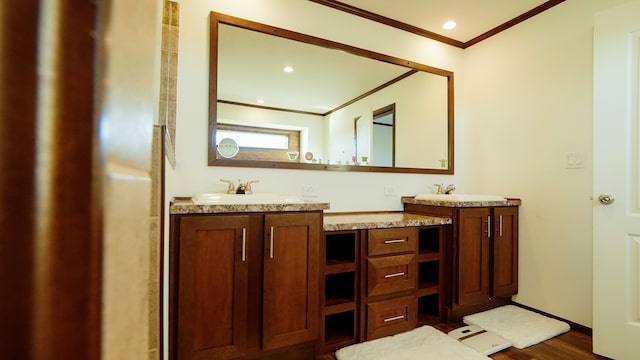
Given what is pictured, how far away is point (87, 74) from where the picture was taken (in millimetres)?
153

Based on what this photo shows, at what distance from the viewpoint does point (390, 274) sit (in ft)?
6.63

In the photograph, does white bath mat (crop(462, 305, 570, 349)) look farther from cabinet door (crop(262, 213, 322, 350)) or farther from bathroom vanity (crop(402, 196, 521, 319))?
cabinet door (crop(262, 213, 322, 350))

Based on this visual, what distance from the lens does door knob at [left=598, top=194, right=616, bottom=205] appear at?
1.80 meters

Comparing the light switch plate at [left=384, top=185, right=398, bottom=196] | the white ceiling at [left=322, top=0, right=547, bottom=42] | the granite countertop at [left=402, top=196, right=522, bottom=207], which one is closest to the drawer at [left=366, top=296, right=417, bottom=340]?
the granite countertop at [left=402, top=196, right=522, bottom=207]

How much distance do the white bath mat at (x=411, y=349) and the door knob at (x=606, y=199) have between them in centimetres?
117

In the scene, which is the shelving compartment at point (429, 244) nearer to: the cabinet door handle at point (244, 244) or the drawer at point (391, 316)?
the drawer at point (391, 316)

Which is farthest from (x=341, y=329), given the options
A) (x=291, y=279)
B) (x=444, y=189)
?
(x=444, y=189)

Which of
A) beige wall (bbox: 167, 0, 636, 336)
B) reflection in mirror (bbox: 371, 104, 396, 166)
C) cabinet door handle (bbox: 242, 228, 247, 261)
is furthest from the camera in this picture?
reflection in mirror (bbox: 371, 104, 396, 166)

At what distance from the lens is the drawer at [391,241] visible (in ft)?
6.48

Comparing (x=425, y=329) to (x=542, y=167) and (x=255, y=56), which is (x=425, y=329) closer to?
(x=542, y=167)

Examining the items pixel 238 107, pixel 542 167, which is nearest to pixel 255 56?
pixel 238 107

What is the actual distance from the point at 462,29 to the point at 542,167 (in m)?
1.41

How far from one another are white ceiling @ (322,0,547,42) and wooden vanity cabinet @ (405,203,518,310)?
5.28ft

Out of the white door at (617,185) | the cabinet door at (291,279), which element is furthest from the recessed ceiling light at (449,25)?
the cabinet door at (291,279)
